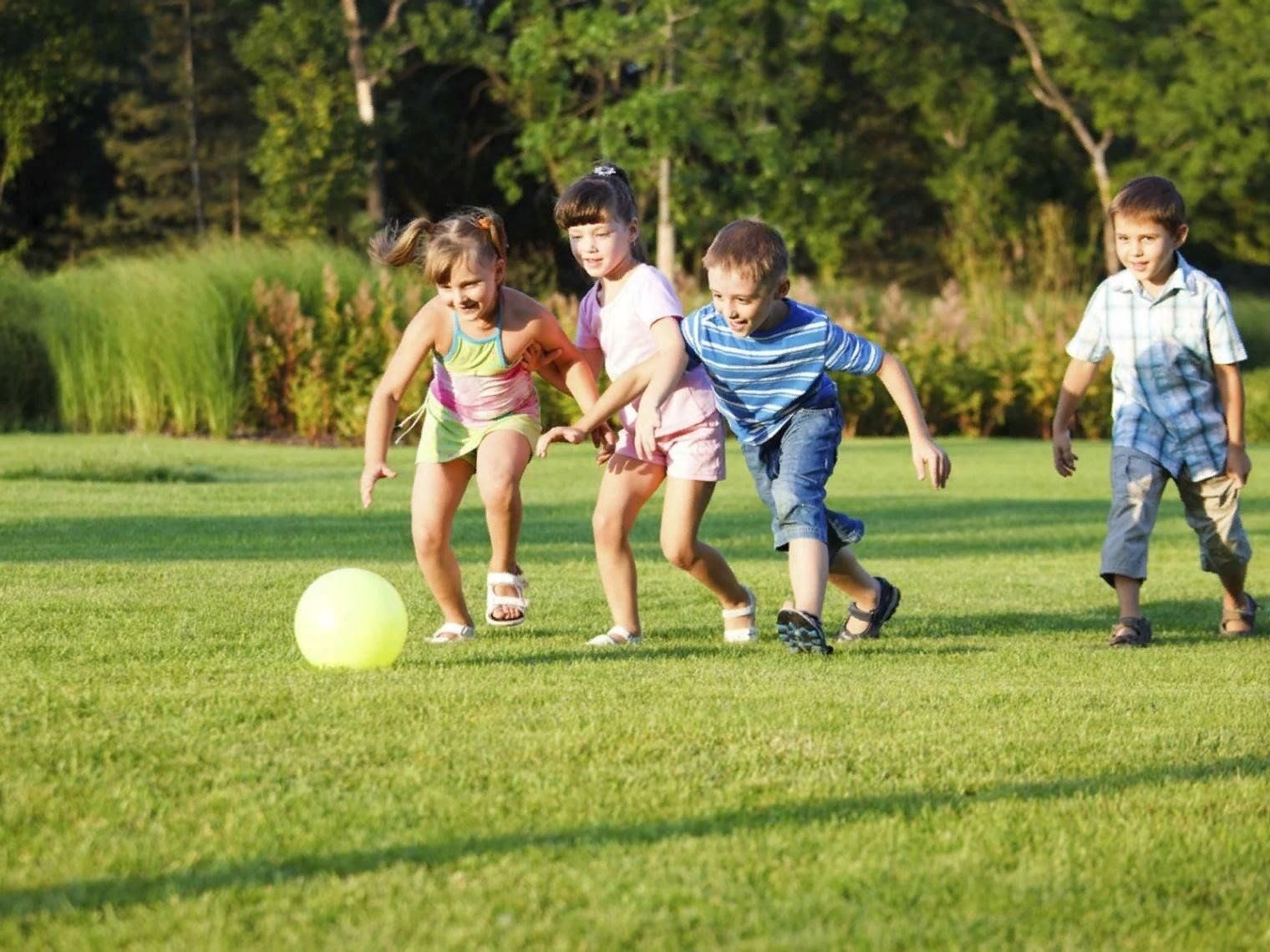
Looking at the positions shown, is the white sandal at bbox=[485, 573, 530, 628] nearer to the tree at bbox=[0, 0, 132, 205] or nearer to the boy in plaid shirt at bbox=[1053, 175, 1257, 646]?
the boy in plaid shirt at bbox=[1053, 175, 1257, 646]

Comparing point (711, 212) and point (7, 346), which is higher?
point (711, 212)

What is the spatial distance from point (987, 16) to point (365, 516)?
134 ft

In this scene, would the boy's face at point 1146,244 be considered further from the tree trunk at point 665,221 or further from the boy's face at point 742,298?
the tree trunk at point 665,221

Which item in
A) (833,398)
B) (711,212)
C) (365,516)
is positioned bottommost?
(365,516)

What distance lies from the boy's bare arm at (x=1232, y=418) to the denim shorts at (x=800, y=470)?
65.2 inches

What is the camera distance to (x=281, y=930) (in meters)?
3.19

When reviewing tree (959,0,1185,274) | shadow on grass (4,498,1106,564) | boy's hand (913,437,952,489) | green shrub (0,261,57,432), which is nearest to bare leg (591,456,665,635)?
boy's hand (913,437,952,489)

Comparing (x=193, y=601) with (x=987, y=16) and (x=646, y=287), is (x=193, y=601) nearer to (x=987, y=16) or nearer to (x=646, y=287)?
(x=646, y=287)

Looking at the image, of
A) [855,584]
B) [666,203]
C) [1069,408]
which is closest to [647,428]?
[855,584]

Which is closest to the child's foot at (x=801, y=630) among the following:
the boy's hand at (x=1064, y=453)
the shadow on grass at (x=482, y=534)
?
the boy's hand at (x=1064, y=453)

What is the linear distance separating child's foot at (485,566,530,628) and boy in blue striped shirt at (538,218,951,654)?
69 centimetres

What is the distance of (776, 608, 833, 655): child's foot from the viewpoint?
6457 millimetres

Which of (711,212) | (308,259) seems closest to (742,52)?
(711,212)

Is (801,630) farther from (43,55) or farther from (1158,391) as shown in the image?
(43,55)
